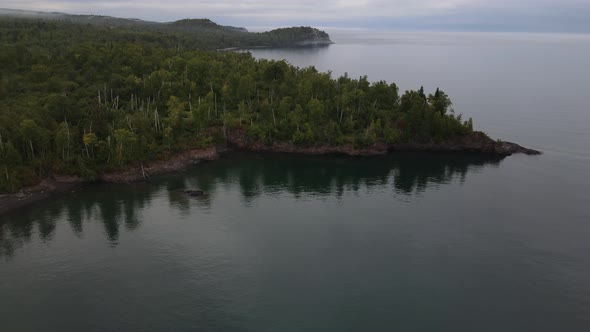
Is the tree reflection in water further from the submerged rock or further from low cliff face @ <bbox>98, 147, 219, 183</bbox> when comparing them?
low cliff face @ <bbox>98, 147, 219, 183</bbox>

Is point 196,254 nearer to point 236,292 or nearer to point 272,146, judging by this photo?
point 236,292

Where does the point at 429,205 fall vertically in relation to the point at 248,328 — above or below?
above

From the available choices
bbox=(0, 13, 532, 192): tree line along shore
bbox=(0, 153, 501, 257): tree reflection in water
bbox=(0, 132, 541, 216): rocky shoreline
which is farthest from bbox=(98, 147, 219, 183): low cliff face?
bbox=(0, 153, 501, 257): tree reflection in water

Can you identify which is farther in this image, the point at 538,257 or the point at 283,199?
the point at 283,199

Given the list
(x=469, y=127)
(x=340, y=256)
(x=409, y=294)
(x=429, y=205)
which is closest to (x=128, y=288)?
(x=340, y=256)

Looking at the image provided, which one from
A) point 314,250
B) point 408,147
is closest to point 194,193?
point 314,250

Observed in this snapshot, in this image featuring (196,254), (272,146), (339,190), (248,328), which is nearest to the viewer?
(248,328)

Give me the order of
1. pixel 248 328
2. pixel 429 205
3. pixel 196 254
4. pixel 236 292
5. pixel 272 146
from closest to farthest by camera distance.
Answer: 1. pixel 248 328
2. pixel 236 292
3. pixel 196 254
4. pixel 429 205
5. pixel 272 146
